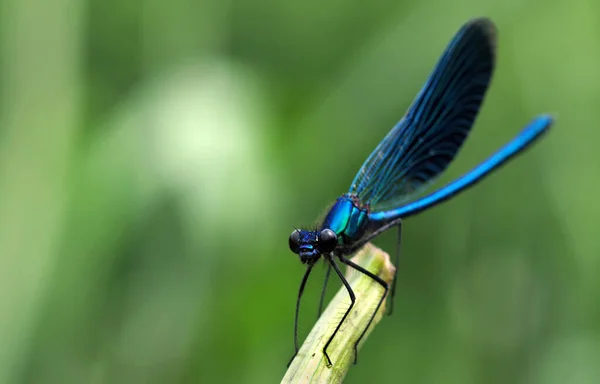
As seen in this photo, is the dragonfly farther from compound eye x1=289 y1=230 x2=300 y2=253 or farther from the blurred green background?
the blurred green background

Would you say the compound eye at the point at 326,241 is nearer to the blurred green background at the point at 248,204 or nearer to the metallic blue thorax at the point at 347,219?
the metallic blue thorax at the point at 347,219

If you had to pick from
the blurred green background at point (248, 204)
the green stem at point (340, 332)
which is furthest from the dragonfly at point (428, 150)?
the green stem at point (340, 332)

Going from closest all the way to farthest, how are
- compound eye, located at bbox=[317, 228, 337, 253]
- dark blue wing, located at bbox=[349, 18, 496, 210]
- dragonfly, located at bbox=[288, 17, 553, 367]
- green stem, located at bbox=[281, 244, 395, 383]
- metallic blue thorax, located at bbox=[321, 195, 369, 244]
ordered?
green stem, located at bbox=[281, 244, 395, 383] < compound eye, located at bbox=[317, 228, 337, 253] < metallic blue thorax, located at bbox=[321, 195, 369, 244] < dragonfly, located at bbox=[288, 17, 553, 367] < dark blue wing, located at bbox=[349, 18, 496, 210]

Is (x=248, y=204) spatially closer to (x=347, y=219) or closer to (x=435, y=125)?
(x=347, y=219)

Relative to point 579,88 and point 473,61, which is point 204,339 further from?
point 579,88

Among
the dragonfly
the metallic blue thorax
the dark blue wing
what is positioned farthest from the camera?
the dark blue wing

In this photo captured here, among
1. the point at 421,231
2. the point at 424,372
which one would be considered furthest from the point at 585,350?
the point at 421,231

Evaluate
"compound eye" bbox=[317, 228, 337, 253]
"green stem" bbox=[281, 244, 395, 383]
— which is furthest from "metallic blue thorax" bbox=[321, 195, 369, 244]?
"green stem" bbox=[281, 244, 395, 383]

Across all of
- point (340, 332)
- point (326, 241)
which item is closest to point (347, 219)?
point (326, 241)
